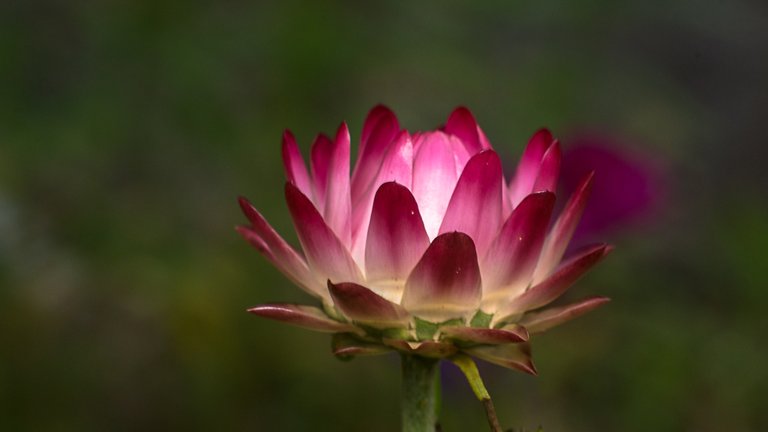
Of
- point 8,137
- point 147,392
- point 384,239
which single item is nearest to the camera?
point 384,239

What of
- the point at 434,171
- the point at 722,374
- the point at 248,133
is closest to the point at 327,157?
the point at 434,171

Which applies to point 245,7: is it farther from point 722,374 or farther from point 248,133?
point 722,374

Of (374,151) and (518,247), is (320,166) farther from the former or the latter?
(518,247)

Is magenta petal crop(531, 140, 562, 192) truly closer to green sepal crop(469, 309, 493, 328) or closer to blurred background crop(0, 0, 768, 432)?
green sepal crop(469, 309, 493, 328)

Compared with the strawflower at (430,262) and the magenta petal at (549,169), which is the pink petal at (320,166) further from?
the magenta petal at (549,169)

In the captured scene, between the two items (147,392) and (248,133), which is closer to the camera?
(147,392)

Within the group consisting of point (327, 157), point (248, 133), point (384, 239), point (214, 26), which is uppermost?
point (214, 26)

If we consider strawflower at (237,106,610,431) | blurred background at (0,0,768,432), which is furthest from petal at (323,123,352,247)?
blurred background at (0,0,768,432)
